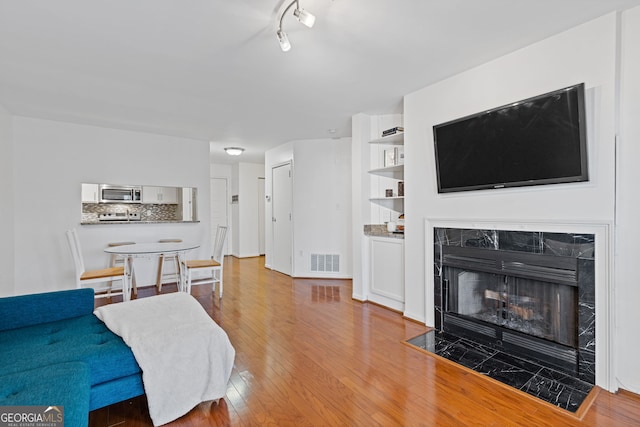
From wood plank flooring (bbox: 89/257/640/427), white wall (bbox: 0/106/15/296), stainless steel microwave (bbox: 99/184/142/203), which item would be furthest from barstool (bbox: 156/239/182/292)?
wood plank flooring (bbox: 89/257/640/427)

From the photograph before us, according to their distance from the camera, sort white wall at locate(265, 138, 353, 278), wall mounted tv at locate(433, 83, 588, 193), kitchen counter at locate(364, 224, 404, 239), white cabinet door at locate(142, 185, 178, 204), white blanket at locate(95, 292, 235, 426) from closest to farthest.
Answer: white blanket at locate(95, 292, 235, 426) → wall mounted tv at locate(433, 83, 588, 193) → kitchen counter at locate(364, 224, 404, 239) → white cabinet door at locate(142, 185, 178, 204) → white wall at locate(265, 138, 353, 278)

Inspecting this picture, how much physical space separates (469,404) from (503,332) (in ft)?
3.04

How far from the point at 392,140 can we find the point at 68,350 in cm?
364

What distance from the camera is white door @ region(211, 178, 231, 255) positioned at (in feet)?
24.8

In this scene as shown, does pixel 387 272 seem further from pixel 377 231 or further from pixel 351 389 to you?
pixel 351 389

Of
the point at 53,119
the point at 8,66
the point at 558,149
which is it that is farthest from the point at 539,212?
the point at 53,119

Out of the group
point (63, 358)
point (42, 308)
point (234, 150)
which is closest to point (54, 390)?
point (63, 358)

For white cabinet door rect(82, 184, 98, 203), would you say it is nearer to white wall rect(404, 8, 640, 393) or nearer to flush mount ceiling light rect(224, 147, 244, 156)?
flush mount ceiling light rect(224, 147, 244, 156)

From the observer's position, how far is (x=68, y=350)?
158 centimetres

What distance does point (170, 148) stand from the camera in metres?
4.89

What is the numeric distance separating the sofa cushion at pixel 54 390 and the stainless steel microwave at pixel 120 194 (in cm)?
367

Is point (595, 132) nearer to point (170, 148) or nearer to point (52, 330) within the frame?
point (52, 330)

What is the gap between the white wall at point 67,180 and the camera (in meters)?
3.85

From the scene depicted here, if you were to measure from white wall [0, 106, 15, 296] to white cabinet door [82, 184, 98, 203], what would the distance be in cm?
72
